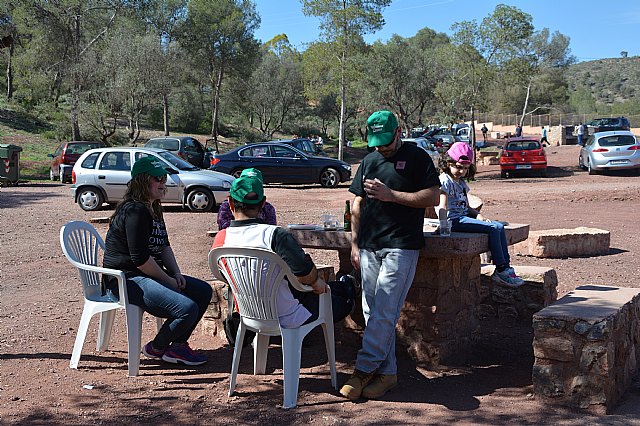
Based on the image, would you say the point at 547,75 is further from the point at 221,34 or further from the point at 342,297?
the point at 342,297

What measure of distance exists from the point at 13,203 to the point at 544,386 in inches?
656

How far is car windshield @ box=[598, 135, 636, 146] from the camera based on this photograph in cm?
2592

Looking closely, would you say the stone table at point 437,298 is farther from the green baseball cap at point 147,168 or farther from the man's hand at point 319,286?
Result: the green baseball cap at point 147,168

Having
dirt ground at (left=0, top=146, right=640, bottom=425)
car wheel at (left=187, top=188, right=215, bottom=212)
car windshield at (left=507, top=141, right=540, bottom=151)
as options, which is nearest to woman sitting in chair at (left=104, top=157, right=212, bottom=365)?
dirt ground at (left=0, top=146, right=640, bottom=425)

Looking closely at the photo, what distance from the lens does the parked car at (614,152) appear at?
25422 mm

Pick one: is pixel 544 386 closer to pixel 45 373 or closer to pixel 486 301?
pixel 486 301

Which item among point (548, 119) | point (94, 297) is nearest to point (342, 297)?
point (94, 297)

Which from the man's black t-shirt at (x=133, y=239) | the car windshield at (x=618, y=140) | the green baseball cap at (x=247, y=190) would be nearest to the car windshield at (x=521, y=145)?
the car windshield at (x=618, y=140)

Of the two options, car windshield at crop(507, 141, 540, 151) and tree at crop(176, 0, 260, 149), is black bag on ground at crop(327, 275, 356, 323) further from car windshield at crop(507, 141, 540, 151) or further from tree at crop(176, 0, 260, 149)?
tree at crop(176, 0, 260, 149)

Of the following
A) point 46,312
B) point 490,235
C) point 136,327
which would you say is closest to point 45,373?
point 136,327

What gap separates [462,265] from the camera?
5641 mm

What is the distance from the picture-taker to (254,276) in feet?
15.2

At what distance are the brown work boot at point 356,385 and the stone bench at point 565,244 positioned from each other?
597 centimetres

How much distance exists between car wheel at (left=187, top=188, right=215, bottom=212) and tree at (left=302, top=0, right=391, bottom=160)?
19.1 m
